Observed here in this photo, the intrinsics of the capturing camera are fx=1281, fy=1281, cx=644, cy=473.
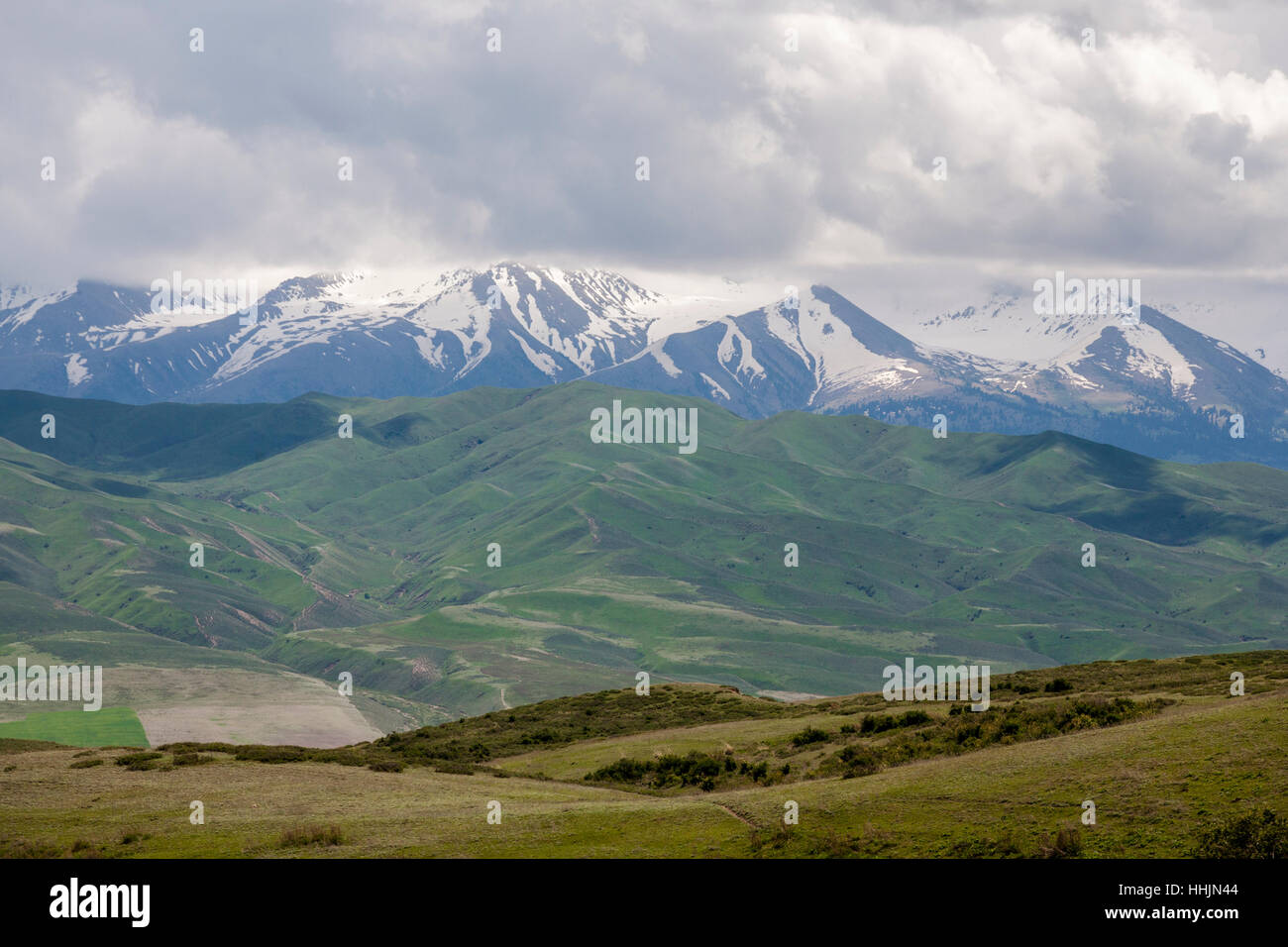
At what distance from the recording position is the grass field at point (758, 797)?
38062mm

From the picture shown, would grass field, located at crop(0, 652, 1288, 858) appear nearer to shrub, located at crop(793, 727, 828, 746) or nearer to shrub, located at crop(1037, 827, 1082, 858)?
shrub, located at crop(1037, 827, 1082, 858)

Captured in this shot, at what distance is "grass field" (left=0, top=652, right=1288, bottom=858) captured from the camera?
1499 inches

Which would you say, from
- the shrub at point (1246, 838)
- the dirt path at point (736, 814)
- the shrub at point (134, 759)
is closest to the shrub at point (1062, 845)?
the shrub at point (1246, 838)

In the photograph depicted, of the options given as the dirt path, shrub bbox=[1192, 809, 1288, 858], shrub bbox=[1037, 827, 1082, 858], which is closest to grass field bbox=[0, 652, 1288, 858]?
shrub bbox=[1037, 827, 1082, 858]

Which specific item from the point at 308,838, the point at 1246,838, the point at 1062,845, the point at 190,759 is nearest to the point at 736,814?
the point at 1062,845

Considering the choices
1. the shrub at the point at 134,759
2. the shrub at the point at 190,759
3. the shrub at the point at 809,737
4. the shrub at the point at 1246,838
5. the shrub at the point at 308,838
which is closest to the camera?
the shrub at the point at 1246,838

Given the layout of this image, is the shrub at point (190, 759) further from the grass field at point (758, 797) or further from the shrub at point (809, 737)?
the shrub at point (809, 737)

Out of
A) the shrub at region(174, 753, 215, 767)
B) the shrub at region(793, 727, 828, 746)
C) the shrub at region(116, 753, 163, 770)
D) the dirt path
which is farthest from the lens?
the shrub at region(793, 727, 828, 746)

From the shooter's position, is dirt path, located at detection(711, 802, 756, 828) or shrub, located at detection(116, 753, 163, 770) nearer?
dirt path, located at detection(711, 802, 756, 828)

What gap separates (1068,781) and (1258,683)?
2338 cm
